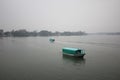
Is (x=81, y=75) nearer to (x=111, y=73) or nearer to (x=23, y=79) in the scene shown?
(x=111, y=73)

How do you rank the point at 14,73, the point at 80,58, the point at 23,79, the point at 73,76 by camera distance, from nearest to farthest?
the point at 23,79, the point at 73,76, the point at 14,73, the point at 80,58

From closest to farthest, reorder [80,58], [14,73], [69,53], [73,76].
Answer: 1. [73,76]
2. [14,73]
3. [80,58]
4. [69,53]

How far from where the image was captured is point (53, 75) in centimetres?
2130

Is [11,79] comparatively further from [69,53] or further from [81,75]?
[69,53]

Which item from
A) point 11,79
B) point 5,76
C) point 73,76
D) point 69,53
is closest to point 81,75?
point 73,76

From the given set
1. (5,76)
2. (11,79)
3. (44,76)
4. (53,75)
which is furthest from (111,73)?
(5,76)

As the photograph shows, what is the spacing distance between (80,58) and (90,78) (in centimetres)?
1580

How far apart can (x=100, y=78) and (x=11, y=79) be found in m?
13.7

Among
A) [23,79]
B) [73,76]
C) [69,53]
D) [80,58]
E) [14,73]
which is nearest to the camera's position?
[23,79]

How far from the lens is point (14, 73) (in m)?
22.4

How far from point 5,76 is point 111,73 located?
58.6 ft

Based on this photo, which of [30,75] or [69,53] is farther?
[69,53]

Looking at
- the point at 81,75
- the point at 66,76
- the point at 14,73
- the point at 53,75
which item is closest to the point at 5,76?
the point at 14,73

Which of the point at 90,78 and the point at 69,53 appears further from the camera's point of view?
the point at 69,53
